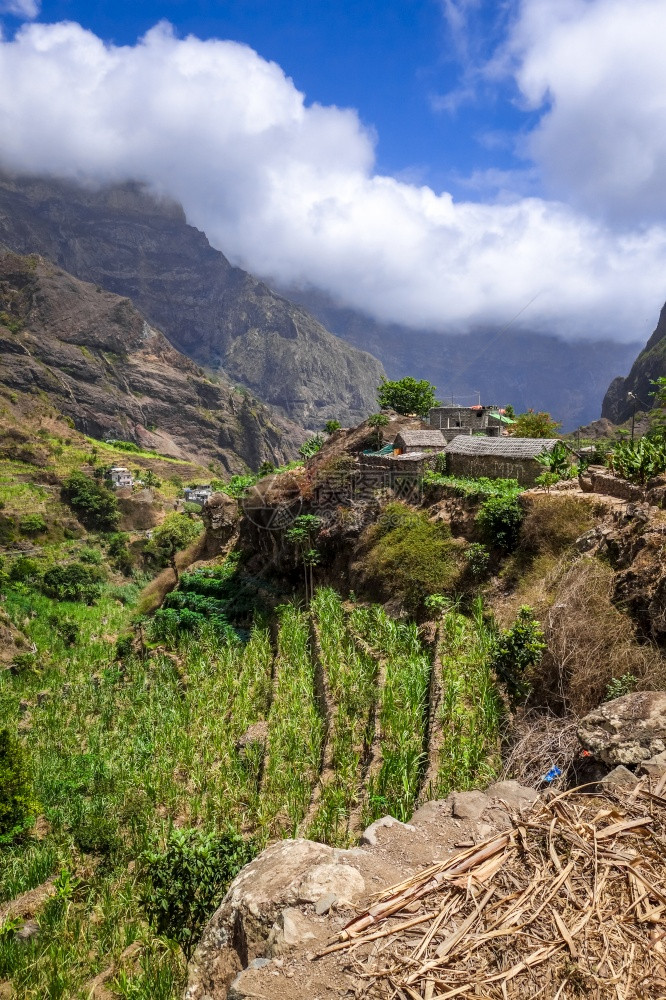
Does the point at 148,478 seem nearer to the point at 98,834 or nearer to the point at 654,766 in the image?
the point at 98,834

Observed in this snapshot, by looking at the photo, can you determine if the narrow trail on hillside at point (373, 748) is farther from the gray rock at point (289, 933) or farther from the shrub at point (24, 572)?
the shrub at point (24, 572)

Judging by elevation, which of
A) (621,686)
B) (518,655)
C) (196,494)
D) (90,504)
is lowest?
(621,686)

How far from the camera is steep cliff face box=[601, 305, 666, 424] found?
79.8 m

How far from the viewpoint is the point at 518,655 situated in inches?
340

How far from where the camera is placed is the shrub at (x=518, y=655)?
28.1ft

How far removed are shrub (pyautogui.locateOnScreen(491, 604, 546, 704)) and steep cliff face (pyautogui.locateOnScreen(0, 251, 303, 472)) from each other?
92.7 metres

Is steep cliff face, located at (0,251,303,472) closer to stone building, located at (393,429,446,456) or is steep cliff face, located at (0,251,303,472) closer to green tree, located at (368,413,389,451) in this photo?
green tree, located at (368,413,389,451)

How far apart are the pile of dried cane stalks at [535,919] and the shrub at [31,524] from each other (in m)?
52.6

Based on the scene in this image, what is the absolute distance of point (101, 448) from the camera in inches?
3039

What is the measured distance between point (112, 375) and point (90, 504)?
62012 millimetres

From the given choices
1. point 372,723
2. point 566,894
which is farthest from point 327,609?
point 566,894

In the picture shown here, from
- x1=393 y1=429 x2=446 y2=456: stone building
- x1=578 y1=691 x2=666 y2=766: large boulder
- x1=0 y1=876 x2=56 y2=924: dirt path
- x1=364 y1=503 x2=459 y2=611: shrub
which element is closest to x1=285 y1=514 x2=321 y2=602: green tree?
x1=364 y1=503 x2=459 y2=611: shrub

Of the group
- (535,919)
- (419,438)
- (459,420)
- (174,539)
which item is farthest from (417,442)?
(535,919)

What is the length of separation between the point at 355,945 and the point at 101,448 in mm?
81688
